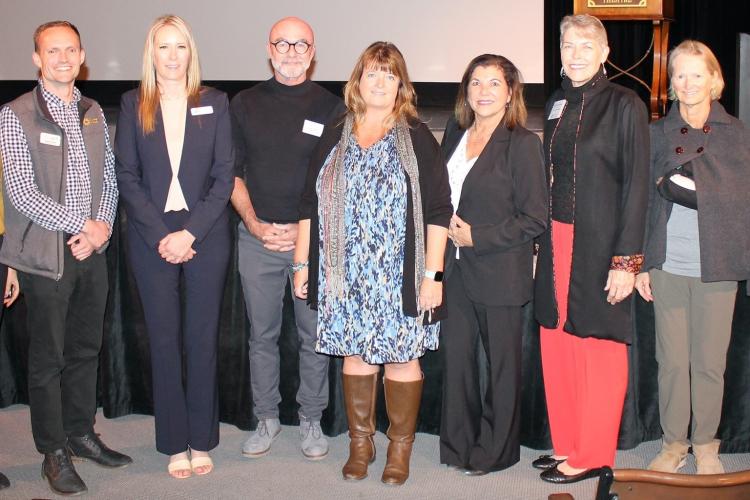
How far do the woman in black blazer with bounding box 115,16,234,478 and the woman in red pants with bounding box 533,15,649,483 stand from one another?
1.25 metres

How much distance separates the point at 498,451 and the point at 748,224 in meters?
1.26

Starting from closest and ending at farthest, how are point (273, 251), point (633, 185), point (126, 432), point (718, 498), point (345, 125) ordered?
point (718, 498), point (633, 185), point (345, 125), point (273, 251), point (126, 432)

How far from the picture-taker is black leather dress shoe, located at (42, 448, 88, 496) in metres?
3.04

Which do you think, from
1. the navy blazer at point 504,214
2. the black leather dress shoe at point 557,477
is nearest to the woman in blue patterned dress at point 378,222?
the navy blazer at point 504,214

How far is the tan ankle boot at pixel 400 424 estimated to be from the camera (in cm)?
310

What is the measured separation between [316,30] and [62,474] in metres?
5.23

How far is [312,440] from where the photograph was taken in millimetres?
3439

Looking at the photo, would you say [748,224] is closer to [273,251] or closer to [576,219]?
[576,219]

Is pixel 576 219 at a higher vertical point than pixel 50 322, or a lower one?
higher

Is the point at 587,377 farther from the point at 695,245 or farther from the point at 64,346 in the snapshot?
the point at 64,346

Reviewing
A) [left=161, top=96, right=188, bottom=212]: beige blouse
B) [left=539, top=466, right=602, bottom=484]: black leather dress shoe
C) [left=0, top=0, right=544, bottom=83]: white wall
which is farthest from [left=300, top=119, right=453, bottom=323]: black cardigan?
[left=0, top=0, right=544, bottom=83]: white wall

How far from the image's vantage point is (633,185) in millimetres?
2818

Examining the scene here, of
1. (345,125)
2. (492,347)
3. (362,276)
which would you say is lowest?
(492,347)

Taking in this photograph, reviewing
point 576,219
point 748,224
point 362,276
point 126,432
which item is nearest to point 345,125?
point 362,276
